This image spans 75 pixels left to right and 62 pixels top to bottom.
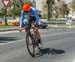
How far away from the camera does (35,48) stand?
45.1 feet

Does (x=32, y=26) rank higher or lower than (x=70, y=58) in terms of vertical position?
higher

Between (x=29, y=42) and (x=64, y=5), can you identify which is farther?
(x=64, y=5)

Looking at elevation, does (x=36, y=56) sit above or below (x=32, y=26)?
below

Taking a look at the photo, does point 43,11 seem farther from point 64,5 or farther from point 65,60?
point 65,60

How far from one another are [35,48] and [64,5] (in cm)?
10462

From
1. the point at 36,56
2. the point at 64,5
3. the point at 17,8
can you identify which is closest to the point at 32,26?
the point at 36,56

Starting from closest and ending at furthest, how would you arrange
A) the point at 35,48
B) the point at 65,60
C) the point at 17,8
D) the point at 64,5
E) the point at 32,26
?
the point at 65,60, the point at 32,26, the point at 35,48, the point at 17,8, the point at 64,5

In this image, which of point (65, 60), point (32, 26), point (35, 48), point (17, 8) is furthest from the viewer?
point (17, 8)

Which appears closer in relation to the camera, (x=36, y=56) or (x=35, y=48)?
(x=36, y=56)

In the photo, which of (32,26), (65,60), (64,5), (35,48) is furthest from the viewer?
(64,5)

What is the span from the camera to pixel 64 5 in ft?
386

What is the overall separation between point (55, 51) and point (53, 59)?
228 cm

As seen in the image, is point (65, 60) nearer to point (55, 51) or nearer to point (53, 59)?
point (53, 59)

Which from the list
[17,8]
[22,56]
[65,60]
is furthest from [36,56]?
[17,8]
